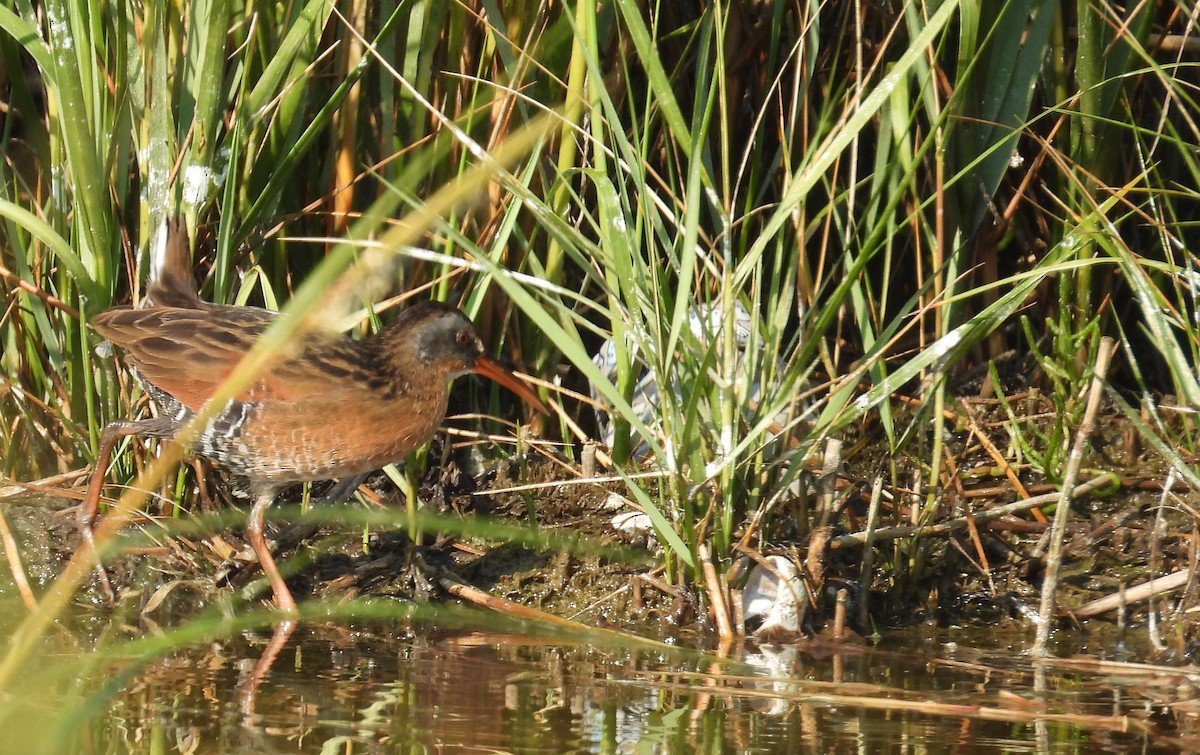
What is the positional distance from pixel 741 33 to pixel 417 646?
1.86 metres

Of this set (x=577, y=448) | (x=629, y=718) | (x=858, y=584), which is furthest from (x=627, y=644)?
(x=577, y=448)

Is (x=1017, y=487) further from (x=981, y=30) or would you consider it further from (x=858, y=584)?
(x=981, y=30)

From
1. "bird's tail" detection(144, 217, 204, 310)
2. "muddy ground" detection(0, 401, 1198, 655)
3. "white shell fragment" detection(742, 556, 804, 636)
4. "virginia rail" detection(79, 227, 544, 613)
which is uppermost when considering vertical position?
"bird's tail" detection(144, 217, 204, 310)

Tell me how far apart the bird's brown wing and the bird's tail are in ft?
0.21

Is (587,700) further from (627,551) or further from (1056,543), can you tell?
(1056,543)

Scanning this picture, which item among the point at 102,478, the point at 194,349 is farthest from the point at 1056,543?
the point at 102,478

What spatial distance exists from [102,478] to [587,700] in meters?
1.49

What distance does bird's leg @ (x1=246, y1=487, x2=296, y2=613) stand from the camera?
10.6 ft

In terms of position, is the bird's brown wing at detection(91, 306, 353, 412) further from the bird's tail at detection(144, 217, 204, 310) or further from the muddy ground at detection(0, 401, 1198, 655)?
the muddy ground at detection(0, 401, 1198, 655)

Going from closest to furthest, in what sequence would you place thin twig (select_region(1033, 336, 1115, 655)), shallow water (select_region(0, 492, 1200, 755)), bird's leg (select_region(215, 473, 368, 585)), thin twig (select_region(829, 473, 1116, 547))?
shallow water (select_region(0, 492, 1200, 755))
thin twig (select_region(1033, 336, 1115, 655))
thin twig (select_region(829, 473, 1116, 547))
bird's leg (select_region(215, 473, 368, 585))

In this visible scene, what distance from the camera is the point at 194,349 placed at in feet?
10.7

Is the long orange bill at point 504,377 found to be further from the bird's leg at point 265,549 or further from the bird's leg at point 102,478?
the bird's leg at point 102,478

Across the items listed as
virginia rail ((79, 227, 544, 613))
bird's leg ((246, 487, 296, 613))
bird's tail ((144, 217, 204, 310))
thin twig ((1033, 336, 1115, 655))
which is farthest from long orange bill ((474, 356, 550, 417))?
thin twig ((1033, 336, 1115, 655))

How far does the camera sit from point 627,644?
2783mm
